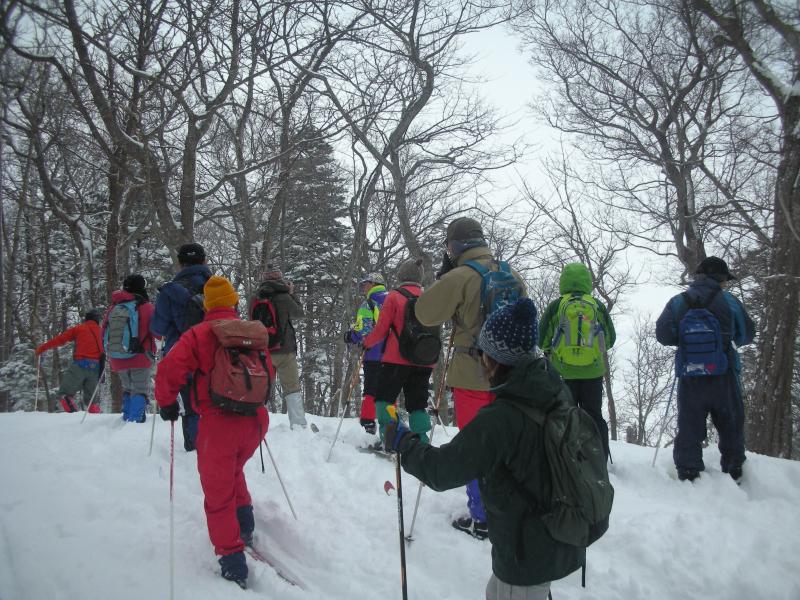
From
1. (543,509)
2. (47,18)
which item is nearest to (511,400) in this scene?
(543,509)

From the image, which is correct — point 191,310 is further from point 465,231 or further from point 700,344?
point 700,344

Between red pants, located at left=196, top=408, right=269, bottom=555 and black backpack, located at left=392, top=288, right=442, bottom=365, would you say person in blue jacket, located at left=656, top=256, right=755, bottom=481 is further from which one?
red pants, located at left=196, top=408, right=269, bottom=555

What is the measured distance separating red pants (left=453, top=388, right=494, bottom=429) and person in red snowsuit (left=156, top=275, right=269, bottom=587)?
145cm

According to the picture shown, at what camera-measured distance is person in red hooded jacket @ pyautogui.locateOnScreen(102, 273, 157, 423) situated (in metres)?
6.16

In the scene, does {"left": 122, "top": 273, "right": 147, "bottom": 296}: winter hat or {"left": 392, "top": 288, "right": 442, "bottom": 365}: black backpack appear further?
{"left": 122, "top": 273, "right": 147, "bottom": 296}: winter hat

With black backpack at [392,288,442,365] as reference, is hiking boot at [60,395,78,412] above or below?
below

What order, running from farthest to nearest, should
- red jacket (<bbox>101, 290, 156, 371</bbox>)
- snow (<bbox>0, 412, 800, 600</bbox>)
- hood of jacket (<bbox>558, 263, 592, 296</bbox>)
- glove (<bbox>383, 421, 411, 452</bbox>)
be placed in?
red jacket (<bbox>101, 290, 156, 371</bbox>)
hood of jacket (<bbox>558, 263, 592, 296</bbox>)
snow (<bbox>0, 412, 800, 600</bbox>)
glove (<bbox>383, 421, 411, 452</bbox>)

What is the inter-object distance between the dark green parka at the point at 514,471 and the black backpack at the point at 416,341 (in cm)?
260

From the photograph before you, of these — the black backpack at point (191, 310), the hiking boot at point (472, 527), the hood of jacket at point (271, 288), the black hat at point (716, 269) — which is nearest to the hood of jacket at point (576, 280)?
the black hat at point (716, 269)

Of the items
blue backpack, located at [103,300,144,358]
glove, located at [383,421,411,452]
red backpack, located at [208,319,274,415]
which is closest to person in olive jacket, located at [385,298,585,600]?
glove, located at [383,421,411,452]

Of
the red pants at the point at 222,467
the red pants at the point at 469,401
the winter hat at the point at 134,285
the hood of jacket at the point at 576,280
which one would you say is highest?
the hood of jacket at the point at 576,280

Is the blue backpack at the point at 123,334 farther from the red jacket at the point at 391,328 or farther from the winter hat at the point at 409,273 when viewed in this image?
the winter hat at the point at 409,273

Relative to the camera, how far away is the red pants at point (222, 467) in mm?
3078

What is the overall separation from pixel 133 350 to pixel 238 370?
3.70 m
